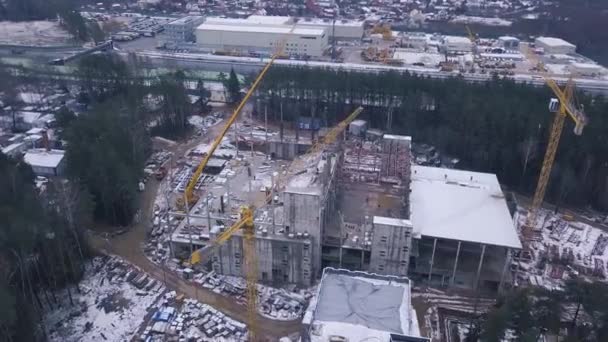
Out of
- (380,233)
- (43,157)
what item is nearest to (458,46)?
(380,233)

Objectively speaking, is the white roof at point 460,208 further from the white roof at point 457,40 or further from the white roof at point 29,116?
the white roof at point 457,40

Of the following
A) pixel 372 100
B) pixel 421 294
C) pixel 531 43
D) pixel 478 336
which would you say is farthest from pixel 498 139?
pixel 531 43

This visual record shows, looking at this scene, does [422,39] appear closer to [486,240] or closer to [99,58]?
[99,58]

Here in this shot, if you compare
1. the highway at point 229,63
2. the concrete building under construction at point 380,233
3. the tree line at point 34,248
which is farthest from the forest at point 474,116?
the tree line at point 34,248

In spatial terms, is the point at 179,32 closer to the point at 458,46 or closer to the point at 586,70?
the point at 458,46

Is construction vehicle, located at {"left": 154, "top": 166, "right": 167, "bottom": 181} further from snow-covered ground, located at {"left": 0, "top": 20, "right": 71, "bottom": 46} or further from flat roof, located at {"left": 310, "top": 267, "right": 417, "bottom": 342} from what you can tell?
snow-covered ground, located at {"left": 0, "top": 20, "right": 71, "bottom": 46}
